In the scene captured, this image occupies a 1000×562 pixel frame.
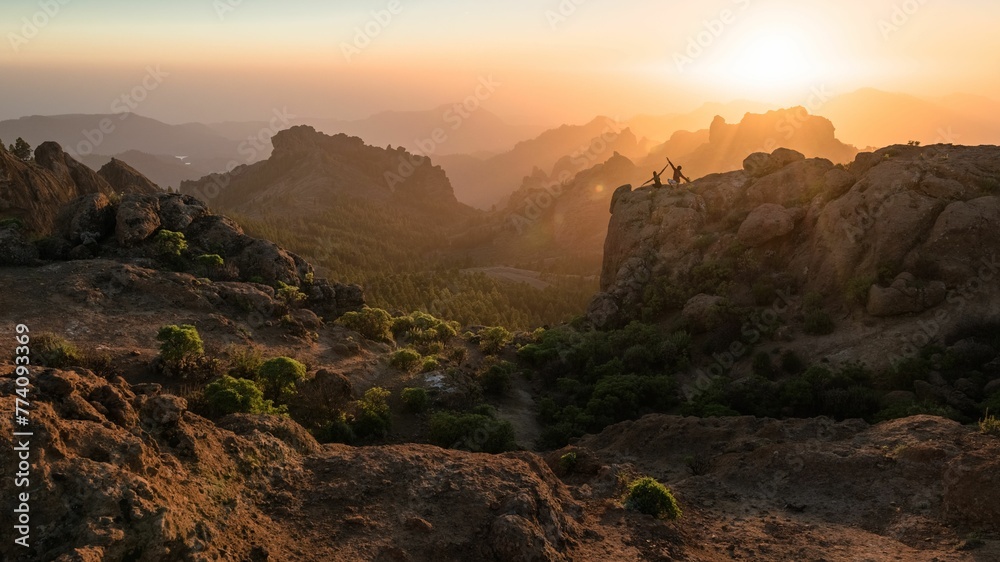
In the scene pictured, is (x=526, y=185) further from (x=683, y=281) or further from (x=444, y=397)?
(x=444, y=397)

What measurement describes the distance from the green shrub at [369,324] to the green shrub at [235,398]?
45.2 feet

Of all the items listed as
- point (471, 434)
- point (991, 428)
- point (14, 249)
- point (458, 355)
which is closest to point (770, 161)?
point (458, 355)

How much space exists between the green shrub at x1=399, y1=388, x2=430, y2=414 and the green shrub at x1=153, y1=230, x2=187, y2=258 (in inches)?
656

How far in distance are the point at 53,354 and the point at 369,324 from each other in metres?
15.9

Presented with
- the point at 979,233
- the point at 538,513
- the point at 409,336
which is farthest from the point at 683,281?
the point at 538,513

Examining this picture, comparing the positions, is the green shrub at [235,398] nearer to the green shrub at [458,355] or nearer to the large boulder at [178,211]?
the green shrub at [458,355]

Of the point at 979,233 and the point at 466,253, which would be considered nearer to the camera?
the point at 979,233

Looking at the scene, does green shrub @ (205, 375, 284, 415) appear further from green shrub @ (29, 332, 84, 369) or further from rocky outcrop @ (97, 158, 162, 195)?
rocky outcrop @ (97, 158, 162, 195)

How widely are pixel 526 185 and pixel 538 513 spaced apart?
172 m

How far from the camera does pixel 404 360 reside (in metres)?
28.4

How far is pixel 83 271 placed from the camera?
2677 cm

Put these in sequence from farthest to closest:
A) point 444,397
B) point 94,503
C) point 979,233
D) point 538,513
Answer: point 979,233 → point 444,397 → point 538,513 → point 94,503

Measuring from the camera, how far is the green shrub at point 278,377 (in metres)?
21.4

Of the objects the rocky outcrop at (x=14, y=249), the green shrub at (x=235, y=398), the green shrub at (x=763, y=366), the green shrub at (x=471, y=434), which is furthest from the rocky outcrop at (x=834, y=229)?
the rocky outcrop at (x=14, y=249)
